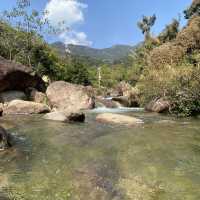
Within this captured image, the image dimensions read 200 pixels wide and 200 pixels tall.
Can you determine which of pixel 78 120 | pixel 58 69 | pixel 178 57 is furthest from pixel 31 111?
pixel 58 69

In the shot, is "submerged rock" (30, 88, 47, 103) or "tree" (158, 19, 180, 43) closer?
"submerged rock" (30, 88, 47, 103)

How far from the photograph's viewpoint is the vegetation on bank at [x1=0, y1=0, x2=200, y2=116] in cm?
2095

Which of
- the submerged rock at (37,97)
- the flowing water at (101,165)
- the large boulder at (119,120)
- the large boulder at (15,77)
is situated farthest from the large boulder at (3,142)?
the submerged rock at (37,97)

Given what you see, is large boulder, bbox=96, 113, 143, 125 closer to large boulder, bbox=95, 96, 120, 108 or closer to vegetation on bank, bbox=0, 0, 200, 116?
vegetation on bank, bbox=0, 0, 200, 116

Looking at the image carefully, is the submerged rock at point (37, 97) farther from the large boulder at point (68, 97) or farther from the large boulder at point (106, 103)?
the large boulder at point (106, 103)

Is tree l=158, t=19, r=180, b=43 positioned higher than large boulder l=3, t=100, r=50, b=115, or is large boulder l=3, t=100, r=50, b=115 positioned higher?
tree l=158, t=19, r=180, b=43

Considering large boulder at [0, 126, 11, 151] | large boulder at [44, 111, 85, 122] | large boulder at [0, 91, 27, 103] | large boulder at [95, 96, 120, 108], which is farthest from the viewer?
large boulder at [95, 96, 120, 108]

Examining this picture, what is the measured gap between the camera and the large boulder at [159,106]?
2242 centimetres

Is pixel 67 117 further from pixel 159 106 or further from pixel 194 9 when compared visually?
pixel 194 9

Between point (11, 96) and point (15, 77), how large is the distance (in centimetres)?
178

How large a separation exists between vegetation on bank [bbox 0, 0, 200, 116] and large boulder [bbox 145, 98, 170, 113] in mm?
382

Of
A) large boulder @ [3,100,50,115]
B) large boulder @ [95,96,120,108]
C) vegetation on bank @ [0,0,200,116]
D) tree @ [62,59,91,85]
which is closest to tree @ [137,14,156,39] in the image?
vegetation on bank @ [0,0,200,116]

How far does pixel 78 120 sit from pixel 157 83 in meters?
7.87

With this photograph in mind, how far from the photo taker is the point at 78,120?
57.5 feet
